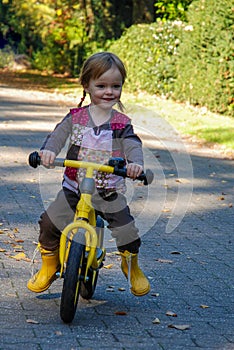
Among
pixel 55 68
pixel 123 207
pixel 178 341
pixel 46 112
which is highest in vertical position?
pixel 123 207

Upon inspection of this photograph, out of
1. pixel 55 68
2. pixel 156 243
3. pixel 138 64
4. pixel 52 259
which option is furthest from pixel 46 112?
pixel 55 68

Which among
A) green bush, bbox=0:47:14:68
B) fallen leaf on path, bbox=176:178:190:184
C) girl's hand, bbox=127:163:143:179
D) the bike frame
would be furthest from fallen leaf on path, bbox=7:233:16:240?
green bush, bbox=0:47:14:68

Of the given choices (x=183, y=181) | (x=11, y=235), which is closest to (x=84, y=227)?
(x=11, y=235)

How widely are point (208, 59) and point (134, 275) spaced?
1498cm

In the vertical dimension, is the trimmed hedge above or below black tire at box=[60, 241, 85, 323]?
below

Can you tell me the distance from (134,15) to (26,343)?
29.2 m

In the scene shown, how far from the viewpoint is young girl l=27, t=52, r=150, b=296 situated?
15.7 feet

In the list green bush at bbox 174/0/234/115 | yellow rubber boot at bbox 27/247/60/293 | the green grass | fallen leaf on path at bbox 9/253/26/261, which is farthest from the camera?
green bush at bbox 174/0/234/115

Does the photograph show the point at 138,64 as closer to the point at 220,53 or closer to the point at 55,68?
the point at 220,53

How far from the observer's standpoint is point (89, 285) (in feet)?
16.6

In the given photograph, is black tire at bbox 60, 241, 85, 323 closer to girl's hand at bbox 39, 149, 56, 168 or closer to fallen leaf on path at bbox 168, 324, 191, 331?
girl's hand at bbox 39, 149, 56, 168

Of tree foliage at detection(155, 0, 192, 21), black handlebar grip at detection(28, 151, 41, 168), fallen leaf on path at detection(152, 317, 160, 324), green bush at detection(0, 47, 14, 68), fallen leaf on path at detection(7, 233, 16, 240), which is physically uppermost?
black handlebar grip at detection(28, 151, 41, 168)

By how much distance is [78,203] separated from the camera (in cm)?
463

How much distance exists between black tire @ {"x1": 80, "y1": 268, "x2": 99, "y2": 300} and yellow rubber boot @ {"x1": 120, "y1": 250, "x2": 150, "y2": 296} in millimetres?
190
